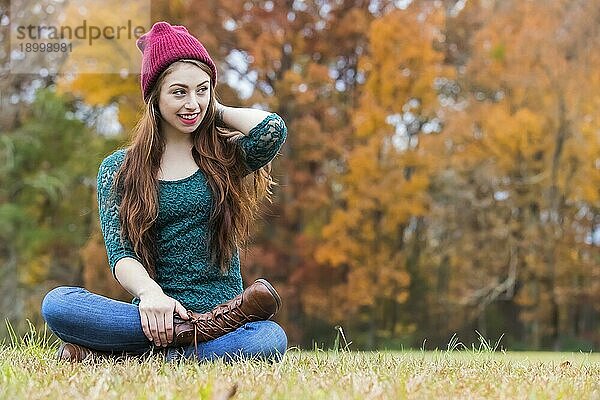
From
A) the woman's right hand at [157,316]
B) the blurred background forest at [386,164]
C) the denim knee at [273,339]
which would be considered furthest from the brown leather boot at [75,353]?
the blurred background forest at [386,164]

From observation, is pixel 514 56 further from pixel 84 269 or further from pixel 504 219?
pixel 84 269

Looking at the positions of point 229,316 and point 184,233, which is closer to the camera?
point 229,316

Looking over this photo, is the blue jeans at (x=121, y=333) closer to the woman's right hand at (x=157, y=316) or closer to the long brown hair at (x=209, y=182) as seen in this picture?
the woman's right hand at (x=157, y=316)

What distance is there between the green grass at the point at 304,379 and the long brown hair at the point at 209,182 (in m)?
0.40

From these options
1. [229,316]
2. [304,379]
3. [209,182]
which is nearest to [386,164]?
[209,182]

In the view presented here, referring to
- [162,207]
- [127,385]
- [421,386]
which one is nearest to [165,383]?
[127,385]

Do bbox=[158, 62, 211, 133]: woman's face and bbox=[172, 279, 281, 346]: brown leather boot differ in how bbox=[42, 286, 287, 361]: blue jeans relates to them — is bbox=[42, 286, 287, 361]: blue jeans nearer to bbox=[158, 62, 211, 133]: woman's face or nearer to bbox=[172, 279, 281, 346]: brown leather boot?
bbox=[172, 279, 281, 346]: brown leather boot

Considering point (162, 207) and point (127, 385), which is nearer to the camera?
point (127, 385)

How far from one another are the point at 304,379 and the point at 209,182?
3.22ft

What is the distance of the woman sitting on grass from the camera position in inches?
98.6

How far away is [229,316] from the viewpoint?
8.24 feet

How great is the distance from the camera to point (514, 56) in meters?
11.6

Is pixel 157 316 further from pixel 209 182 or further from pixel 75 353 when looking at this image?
pixel 209 182

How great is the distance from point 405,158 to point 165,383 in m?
10.3
